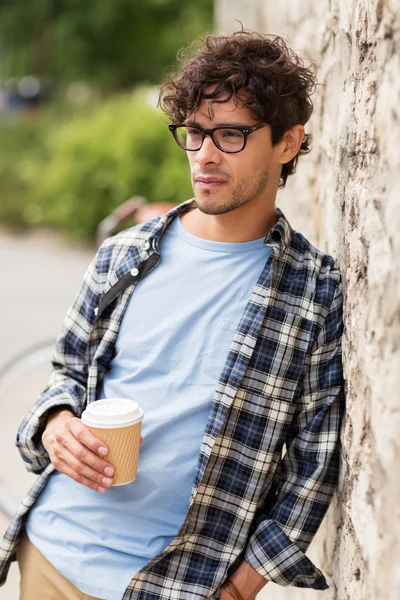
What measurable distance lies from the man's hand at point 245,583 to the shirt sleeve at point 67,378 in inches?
20.8

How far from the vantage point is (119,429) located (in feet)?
5.48

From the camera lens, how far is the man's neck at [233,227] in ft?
6.16

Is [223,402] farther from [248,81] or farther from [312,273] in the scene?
[248,81]

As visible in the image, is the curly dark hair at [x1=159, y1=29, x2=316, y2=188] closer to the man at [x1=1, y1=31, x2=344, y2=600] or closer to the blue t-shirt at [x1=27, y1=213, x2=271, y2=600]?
the man at [x1=1, y1=31, x2=344, y2=600]

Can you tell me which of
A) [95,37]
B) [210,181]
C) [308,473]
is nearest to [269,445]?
[308,473]

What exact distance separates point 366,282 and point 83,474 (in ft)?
2.42

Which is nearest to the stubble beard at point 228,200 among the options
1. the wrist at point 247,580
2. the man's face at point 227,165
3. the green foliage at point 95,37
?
the man's face at point 227,165

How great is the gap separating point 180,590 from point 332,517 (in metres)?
0.41

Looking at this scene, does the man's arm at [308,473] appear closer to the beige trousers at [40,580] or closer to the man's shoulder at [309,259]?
the man's shoulder at [309,259]

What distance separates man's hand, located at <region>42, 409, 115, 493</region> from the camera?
1.71 metres

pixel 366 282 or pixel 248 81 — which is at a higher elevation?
pixel 248 81

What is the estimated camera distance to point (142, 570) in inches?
67.8

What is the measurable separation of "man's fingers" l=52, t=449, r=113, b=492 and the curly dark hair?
2.66 feet

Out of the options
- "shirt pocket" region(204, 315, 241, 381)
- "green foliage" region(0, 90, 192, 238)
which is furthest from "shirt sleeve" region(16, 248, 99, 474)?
"green foliage" region(0, 90, 192, 238)
